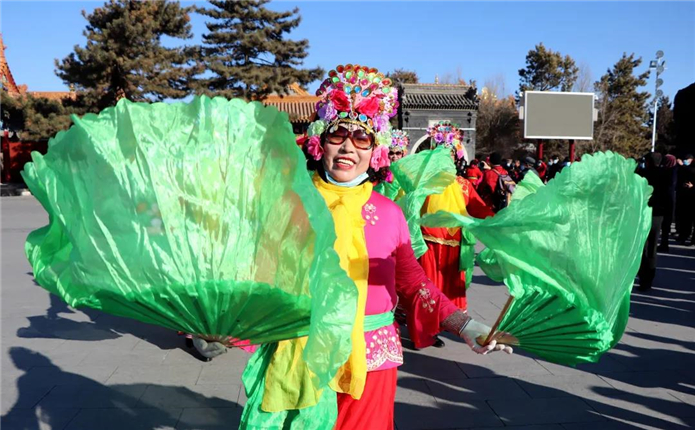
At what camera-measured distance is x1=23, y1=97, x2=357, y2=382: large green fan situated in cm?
122

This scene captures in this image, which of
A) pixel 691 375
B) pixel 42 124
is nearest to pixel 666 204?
pixel 691 375

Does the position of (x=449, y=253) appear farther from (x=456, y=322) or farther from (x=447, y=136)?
(x=456, y=322)

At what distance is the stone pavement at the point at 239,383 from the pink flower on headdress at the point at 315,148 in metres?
1.90

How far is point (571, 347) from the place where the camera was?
6.00 feet

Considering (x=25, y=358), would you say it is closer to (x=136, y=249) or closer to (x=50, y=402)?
(x=50, y=402)

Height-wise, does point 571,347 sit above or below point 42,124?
below

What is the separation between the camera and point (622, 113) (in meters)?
37.6

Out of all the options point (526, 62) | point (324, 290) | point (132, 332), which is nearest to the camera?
point (324, 290)

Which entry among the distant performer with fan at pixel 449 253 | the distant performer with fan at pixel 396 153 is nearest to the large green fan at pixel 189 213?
the distant performer with fan at pixel 396 153

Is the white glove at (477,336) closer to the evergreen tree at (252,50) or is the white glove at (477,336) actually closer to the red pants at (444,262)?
the red pants at (444,262)

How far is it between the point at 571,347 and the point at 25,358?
412cm

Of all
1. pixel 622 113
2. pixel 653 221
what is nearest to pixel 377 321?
pixel 653 221

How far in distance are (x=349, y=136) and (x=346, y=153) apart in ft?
0.23

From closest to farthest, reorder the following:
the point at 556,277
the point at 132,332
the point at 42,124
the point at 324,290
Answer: the point at 324,290 < the point at 556,277 < the point at 132,332 < the point at 42,124
